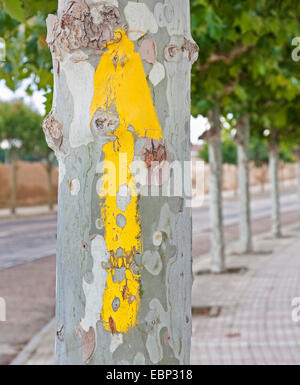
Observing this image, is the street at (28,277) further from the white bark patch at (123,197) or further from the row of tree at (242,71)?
the white bark patch at (123,197)

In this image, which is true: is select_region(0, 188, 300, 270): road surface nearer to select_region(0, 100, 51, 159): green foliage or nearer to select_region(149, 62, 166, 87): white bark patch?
select_region(0, 100, 51, 159): green foliage

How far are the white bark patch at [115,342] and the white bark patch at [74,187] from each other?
0.41 m

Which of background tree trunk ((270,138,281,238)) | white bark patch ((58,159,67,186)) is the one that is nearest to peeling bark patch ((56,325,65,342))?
white bark patch ((58,159,67,186))

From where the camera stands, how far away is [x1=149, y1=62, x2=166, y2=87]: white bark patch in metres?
1.49

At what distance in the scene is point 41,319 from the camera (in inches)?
301

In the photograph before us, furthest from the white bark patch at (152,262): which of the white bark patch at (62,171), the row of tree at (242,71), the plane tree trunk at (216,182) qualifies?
the plane tree trunk at (216,182)

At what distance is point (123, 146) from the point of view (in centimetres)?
144

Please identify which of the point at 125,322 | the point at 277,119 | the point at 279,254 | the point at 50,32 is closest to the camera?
the point at 125,322

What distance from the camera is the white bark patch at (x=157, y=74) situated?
1488 millimetres

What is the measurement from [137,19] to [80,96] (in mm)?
268

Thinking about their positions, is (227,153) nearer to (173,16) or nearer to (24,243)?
(24,243)

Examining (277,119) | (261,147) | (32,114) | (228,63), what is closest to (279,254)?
(277,119)

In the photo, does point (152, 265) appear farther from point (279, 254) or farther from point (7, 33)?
point (279, 254)

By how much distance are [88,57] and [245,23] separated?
3.45 meters
